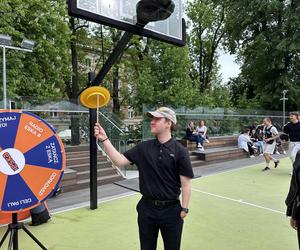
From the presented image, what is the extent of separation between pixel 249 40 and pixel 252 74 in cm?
324

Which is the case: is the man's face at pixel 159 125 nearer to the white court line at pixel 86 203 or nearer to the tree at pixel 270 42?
the white court line at pixel 86 203

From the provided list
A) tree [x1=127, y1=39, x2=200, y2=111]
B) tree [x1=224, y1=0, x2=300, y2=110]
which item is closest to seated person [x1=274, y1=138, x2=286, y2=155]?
tree [x1=127, y1=39, x2=200, y2=111]

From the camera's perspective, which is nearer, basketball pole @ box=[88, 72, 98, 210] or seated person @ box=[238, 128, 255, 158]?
basketball pole @ box=[88, 72, 98, 210]

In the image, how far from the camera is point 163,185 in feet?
9.46

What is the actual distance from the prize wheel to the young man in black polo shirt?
101 cm

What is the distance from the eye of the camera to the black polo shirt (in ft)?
9.45

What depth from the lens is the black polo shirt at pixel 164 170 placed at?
2879 mm

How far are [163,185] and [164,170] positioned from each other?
134mm

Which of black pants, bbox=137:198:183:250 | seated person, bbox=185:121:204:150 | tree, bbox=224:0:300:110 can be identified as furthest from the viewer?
tree, bbox=224:0:300:110

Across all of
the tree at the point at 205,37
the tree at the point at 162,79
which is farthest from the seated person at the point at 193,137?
the tree at the point at 205,37

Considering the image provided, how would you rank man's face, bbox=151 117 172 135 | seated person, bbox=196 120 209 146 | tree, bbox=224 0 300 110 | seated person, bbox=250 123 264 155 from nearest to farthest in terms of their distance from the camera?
1. man's face, bbox=151 117 172 135
2. seated person, bbox=196 120 209 146
3. seated person, bbox=250 123 264 155
4. tree, bbox=224 0 300 110

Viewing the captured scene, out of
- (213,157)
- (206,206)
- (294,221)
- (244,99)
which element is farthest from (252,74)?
(294,221)

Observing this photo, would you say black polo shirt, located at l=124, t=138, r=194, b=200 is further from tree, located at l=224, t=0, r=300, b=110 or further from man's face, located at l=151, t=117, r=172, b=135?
tree, located at l=224, t=0, r=300, b=110

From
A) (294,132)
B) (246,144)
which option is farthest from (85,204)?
(246,144)
